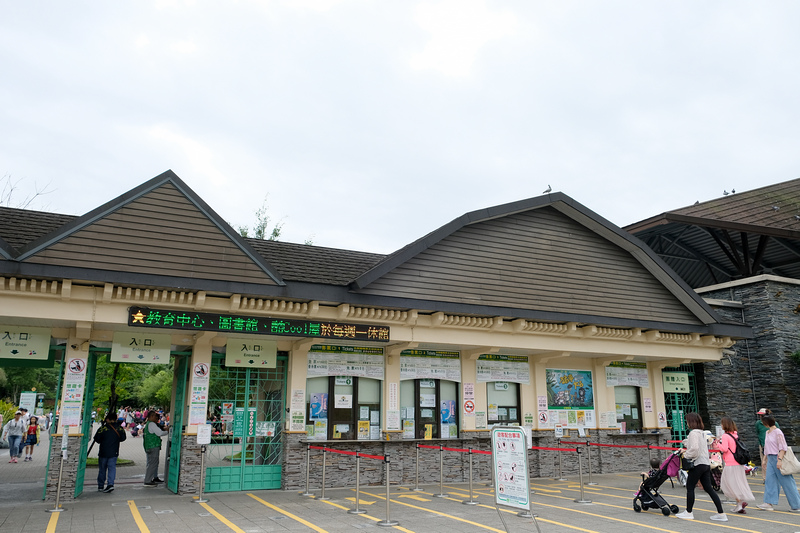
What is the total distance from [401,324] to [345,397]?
232 cm

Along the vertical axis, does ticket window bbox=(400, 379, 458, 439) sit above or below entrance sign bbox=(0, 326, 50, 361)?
below

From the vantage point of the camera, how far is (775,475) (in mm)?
10875

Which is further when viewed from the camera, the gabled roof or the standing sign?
the gabled roof

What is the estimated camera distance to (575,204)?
1628cm

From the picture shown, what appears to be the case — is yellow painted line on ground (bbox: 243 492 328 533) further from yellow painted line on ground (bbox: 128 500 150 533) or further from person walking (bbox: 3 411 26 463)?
person walking (bbox: 3 411 26 463)

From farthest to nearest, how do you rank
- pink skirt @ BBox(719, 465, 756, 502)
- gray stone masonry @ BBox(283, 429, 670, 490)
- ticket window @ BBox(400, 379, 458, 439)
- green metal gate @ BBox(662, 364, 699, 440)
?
green metal gate @ BBox(662, 364, 699, 440) → ticket window @ BBox(400, 379, 458, 439) → gray stone masonry @ BBox(283, 429, 670, 490) → pink skirt @ BBox(719, 465, 756, 502)

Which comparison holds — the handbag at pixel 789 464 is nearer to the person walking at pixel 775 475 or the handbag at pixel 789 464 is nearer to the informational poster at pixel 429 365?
the person walking at pixel 775 475

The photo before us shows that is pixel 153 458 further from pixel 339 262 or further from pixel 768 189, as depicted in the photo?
pixel 768 189

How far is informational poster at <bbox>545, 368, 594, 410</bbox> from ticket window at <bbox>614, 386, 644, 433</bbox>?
43.6 inches

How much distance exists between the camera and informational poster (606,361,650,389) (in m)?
18.0

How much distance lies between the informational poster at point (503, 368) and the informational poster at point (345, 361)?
296cm


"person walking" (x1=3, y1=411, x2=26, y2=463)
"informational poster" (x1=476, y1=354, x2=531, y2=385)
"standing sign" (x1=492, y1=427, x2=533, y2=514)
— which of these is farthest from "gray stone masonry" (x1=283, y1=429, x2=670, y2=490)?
A: "person walking" (x1=3, y1=411, x2=26, y2=463)

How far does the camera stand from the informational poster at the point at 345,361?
14.2 meters

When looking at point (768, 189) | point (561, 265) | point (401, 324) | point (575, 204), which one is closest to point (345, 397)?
point (401, 324)
